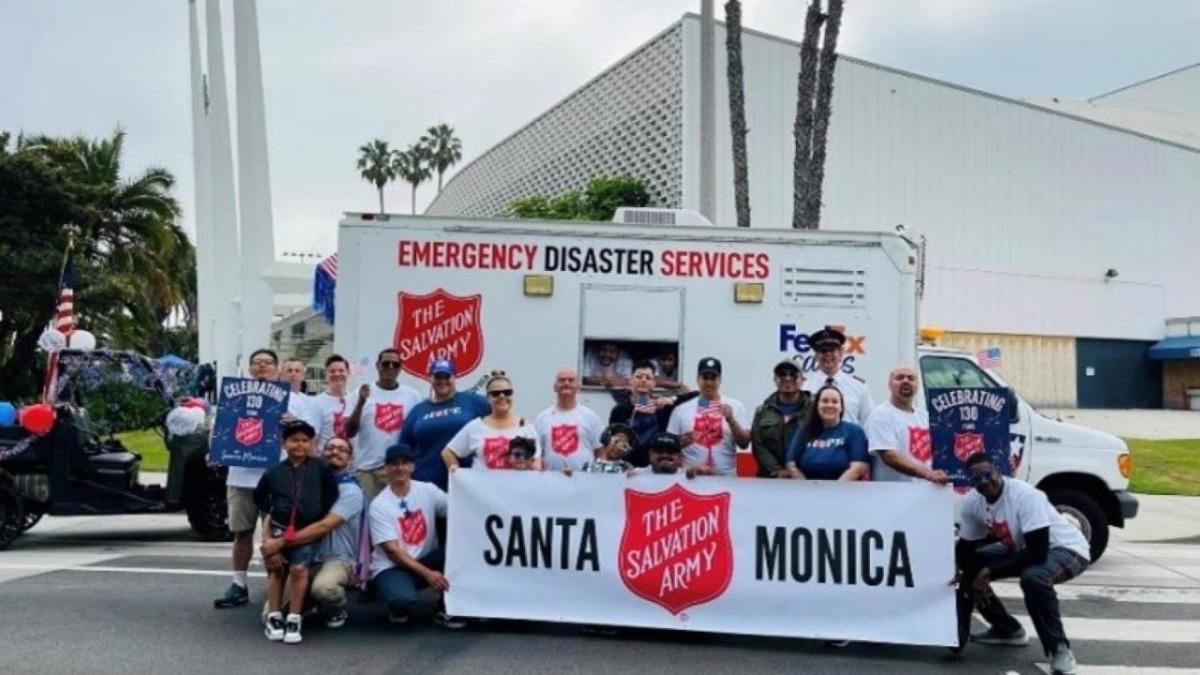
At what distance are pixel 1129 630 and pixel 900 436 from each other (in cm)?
217

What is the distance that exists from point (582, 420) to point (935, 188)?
39.8 meters

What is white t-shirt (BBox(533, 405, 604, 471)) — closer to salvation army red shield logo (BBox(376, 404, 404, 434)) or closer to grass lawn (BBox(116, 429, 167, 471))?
salvation army red shield logo (BBox(376, 404, 404, 434))

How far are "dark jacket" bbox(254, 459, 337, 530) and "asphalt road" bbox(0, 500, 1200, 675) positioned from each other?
73 cm

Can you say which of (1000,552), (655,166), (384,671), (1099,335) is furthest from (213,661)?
(1099,335)

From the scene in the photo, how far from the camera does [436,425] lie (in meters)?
7.22

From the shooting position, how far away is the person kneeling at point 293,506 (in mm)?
6383

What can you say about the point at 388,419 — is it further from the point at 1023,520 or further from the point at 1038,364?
the point at 1038,364

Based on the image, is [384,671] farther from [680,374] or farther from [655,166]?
[655,166]

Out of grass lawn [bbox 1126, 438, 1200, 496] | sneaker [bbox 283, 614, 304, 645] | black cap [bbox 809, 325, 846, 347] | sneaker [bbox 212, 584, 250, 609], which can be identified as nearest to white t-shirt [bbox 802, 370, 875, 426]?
black cap [bbox 809, 325, 846, 347]

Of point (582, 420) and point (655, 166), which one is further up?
point (655, 166)

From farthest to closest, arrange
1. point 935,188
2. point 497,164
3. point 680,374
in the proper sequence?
point 497,164
point 935,188
point 680,374

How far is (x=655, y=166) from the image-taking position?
38.7m

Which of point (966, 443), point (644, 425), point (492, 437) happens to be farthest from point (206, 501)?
point (966, 443)

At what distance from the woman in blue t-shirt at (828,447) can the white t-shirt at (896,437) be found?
0.33 ft
